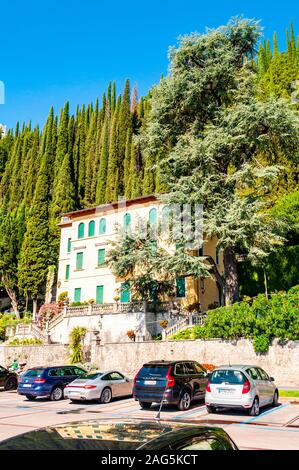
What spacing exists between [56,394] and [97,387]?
332 cm

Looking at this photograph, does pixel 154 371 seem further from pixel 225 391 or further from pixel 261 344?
pixel 261 344

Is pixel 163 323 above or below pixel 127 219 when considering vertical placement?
below

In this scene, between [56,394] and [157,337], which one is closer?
[56,394]

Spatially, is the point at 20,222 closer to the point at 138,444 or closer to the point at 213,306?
the point at 213,306

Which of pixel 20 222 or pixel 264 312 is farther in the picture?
pixel 20 222

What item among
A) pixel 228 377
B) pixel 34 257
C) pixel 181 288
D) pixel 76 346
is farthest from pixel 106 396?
pixel 34 257

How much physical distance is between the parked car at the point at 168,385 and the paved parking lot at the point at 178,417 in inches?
15.7

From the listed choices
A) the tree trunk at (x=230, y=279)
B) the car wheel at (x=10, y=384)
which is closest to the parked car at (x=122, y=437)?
the car wheel at (x=10, y=384)

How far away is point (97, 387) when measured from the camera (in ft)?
53.7

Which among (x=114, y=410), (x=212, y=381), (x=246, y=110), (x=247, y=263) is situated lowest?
(x=114, y=410)

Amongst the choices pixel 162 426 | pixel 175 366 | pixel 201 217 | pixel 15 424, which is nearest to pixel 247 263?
pixel 201 217

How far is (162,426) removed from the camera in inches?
140
